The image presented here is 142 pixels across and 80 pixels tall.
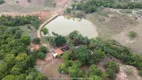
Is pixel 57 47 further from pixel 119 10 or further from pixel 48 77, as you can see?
pixel 119 10

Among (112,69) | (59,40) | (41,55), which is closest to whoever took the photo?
(112,69)

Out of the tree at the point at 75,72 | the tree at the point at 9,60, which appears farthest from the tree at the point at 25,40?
the tree at the point at 75,72

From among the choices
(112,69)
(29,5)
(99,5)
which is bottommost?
(112,69)

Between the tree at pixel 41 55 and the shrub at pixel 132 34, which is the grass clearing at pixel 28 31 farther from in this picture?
the shrub at pixel 132 34

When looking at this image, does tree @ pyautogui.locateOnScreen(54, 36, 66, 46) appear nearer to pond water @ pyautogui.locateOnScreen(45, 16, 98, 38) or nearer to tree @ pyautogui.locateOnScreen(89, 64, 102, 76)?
pond water @ pyautogui.locateOnScreen(45, 16, 98, 38)

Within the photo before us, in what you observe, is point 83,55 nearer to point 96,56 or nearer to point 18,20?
point 96,56

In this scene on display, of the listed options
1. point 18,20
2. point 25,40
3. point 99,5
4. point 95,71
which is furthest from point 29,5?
point 95,71

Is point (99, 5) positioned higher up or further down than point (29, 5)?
further down

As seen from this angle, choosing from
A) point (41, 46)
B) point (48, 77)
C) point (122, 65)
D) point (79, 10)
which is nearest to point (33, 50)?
point (41, 46)
